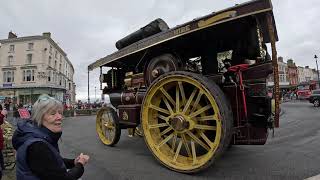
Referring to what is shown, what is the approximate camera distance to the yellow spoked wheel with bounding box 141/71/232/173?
14.3 feet

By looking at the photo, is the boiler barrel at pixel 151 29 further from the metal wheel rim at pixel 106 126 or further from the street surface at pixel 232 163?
the street surface at pixel 232 163

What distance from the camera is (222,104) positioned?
14.2ft

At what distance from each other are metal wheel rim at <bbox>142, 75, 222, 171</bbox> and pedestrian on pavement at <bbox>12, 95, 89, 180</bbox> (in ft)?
8.38

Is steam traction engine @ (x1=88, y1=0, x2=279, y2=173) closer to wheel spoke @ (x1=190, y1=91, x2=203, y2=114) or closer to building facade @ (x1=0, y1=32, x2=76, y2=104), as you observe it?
wheel spoke @ (x1=190, y1=91, x2=203, y2=114)

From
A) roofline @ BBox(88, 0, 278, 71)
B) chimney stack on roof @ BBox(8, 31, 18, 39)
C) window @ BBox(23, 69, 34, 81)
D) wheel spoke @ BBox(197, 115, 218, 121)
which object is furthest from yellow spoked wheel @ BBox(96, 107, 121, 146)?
chimney stack on roof @ BBox(8, 31, 18, 39)

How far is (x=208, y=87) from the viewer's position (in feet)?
14.8

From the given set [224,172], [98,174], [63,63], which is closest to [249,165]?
[224,172]

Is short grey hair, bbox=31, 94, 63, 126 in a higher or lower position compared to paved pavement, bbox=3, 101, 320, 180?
higher

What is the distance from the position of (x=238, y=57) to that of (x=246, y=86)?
3.78ft

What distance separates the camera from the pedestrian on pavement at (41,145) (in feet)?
7.03

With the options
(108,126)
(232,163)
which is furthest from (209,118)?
(108,126)

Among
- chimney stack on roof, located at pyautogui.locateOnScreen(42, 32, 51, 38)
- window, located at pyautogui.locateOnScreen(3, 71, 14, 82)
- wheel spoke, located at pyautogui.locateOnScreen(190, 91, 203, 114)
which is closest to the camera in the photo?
wheel spoke, located at pyautogui.locateOnScreen(190, 91, 203, 114)

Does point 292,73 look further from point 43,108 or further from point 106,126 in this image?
point 43,108

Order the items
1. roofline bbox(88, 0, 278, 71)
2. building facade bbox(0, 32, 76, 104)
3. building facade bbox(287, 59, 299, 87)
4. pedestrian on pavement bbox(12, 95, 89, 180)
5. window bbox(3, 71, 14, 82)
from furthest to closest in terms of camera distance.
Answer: building facade bbox(287, 59, 299, 87) < window bbox(3, 71, 14, 82) < building facade bbox(0, 32, 76, 104) < roofline bbox(88, 0, 278, 71) < pedestrian on pavement bbox(12, 95, 89, 180)
